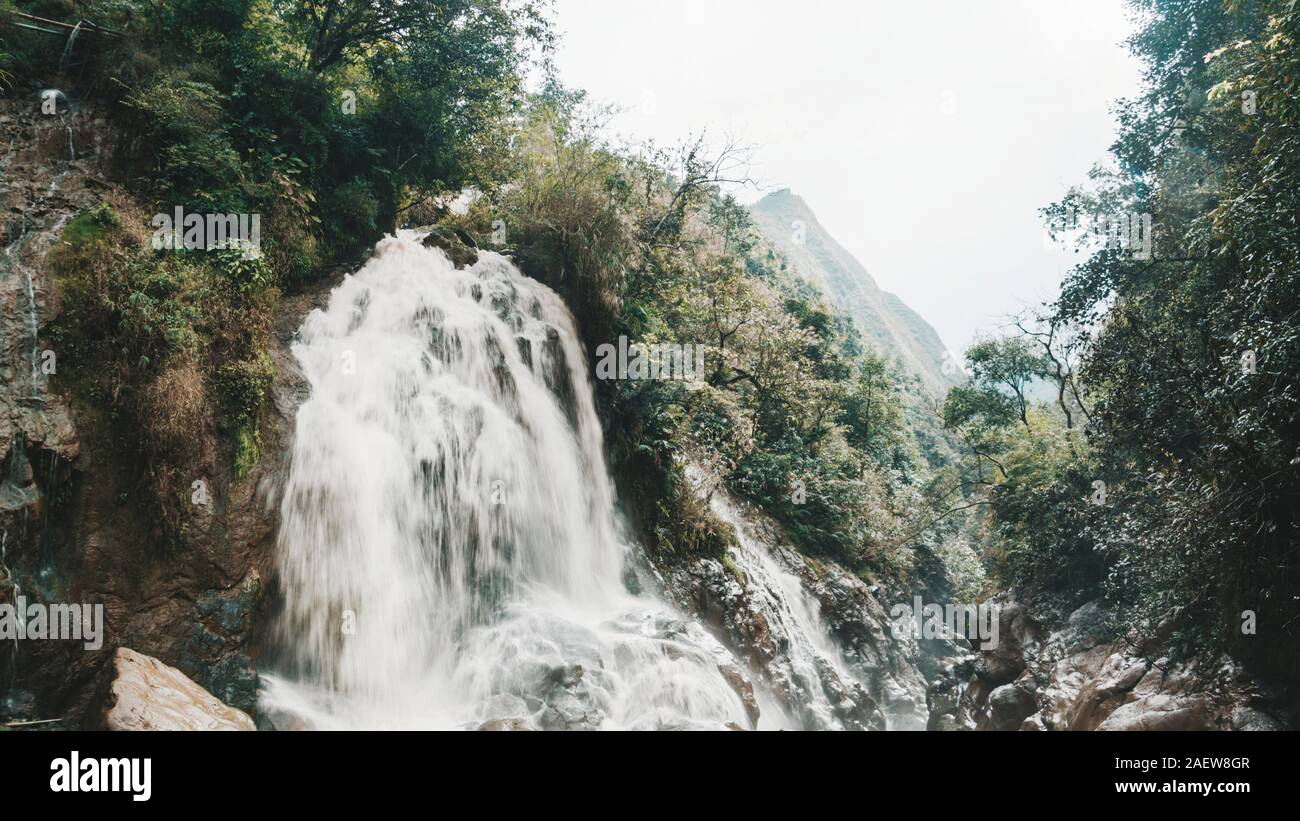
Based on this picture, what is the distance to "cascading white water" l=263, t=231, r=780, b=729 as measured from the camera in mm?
6480

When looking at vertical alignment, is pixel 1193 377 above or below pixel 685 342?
below

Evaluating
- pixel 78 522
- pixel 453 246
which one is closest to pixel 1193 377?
pixel 453 246

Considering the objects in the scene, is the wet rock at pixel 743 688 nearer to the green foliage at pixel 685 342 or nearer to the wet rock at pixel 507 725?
the wet rock at pixel 507 725

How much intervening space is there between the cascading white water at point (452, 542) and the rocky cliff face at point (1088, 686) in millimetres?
4667

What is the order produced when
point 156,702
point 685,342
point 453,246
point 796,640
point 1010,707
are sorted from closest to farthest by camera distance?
point 156,702
point 453,246
point 1010,707
point 796,640
point 685,342

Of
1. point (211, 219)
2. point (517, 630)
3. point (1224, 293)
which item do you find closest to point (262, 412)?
point (211, 219)

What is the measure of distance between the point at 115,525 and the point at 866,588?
1678cm

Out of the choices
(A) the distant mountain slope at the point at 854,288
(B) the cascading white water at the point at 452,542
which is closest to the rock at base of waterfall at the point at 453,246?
(B) the cascading white water at the point at 452,542

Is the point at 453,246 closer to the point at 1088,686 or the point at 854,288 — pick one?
the point at 1088,686

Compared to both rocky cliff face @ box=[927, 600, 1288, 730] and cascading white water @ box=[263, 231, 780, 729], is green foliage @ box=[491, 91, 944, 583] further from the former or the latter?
rocky cliff face @ box=[927, 600, 1288, 730]

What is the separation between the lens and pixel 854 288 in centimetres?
11994

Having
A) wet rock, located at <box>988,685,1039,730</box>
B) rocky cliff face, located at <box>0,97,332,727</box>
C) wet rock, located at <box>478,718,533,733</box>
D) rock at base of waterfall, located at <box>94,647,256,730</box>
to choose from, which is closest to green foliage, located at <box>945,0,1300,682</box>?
wet rock, located at <box>988,685,1039,730</box>

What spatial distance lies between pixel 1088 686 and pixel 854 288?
11806 cm

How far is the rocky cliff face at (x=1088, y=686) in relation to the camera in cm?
743
